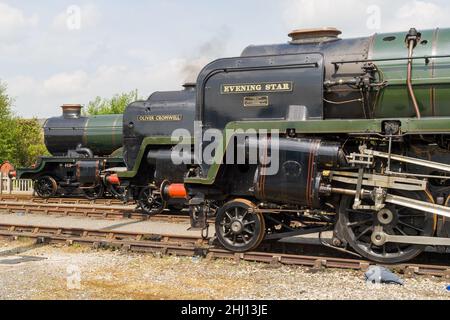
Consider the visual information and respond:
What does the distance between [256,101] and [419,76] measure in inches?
95.0

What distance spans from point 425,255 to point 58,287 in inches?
211

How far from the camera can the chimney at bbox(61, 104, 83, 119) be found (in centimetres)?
1988

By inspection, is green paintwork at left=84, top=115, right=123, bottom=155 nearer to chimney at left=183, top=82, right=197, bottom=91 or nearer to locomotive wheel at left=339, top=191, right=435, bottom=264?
chimney at left=183, top=82, right=197, bottom=91

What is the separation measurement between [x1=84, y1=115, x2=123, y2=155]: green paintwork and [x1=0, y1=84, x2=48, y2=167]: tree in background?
1529cm

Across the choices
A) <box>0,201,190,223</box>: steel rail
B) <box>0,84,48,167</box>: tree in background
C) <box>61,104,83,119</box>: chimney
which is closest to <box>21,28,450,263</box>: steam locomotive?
<box>0,201,190,223</box>: steel rail

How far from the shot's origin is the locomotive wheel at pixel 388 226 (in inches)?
284

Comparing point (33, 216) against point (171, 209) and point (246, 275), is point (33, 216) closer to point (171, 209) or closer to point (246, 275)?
point (171, 209)

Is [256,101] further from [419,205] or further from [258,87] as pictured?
[419,205]

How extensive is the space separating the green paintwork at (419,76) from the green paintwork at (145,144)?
5573 millimetres

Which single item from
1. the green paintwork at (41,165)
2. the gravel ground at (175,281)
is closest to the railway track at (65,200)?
the green paintwork at (41,165)

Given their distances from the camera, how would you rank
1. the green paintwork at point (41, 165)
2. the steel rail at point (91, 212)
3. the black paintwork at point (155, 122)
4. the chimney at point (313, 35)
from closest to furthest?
the chimney at point (313, 35) < the black paintwork at point (155, 122) < the steel rail at point (91, 212) < the green paintwork at point (41, 165)

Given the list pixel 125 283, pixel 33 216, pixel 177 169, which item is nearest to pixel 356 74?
pixel 125 283

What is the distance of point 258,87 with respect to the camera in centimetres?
812

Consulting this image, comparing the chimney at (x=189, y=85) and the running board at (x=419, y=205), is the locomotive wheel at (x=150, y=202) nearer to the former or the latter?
the chimney at (x=189, y=85)
